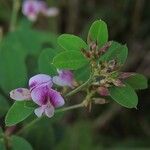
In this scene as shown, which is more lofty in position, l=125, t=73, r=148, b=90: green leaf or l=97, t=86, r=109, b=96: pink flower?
l=97, t=86, r=109, b=96: pink flower

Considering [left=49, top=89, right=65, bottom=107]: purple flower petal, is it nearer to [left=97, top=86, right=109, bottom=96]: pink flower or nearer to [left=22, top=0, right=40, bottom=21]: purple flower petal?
[left=97, top=86, right=109, bottom=96]: pink flower

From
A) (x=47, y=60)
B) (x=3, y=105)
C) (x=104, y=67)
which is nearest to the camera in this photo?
(x=104, y=67)

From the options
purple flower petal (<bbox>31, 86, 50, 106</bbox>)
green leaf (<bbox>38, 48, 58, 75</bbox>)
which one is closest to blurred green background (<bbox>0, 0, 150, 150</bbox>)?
green leaf (<bbox>38, 48, 58, 75</bbox>)

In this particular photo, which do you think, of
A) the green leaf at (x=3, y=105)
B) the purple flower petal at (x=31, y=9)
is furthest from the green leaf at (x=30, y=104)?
the purple flower petal at (x=31, y=9)

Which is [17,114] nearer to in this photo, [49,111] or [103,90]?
[49,111]

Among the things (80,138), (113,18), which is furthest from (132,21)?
(80,138)

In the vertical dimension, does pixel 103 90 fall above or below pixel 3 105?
above

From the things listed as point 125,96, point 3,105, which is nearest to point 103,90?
point 125,96
